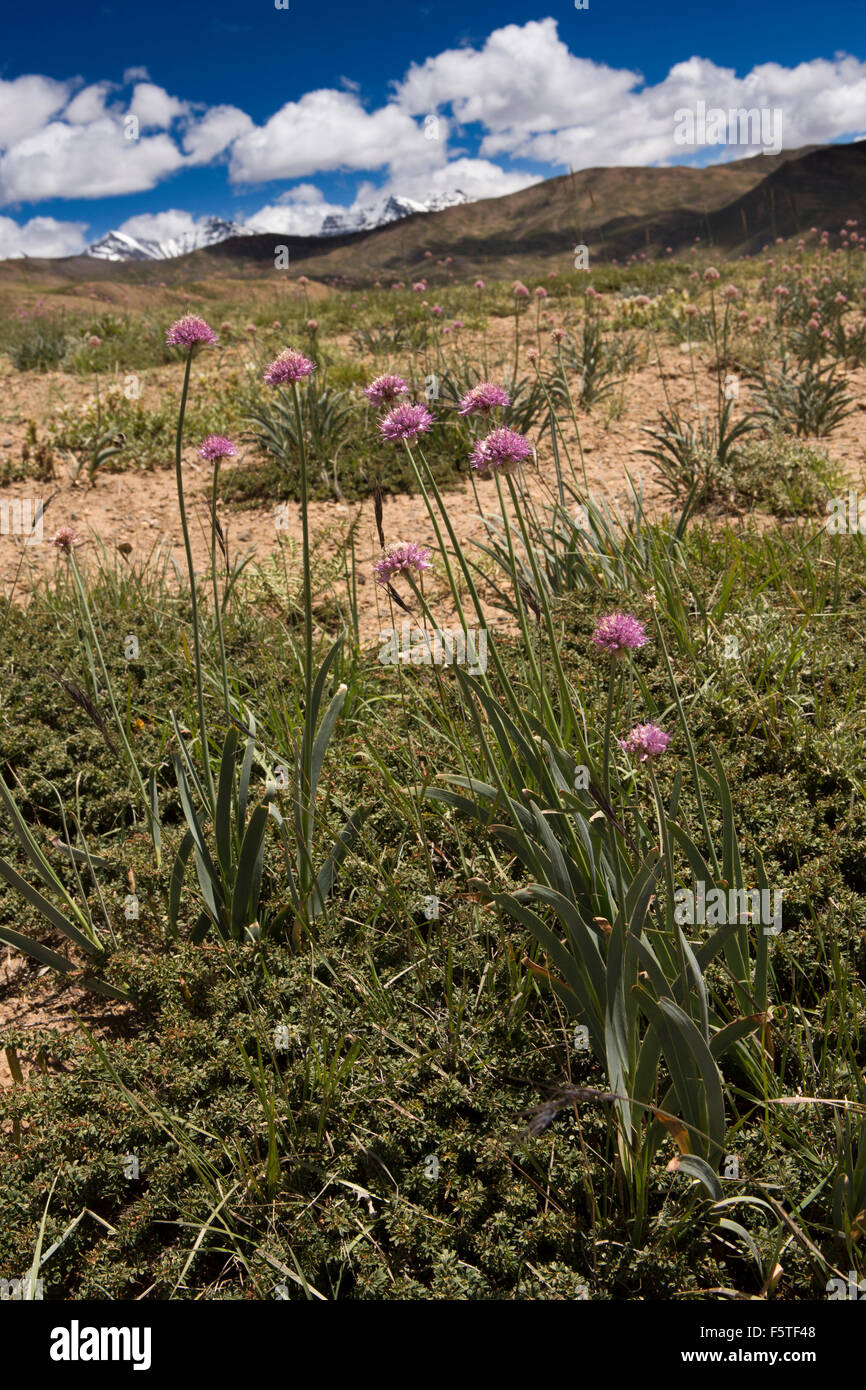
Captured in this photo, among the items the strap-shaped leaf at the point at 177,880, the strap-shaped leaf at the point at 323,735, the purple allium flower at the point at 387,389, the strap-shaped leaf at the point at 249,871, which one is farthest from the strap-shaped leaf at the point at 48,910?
the purple allium flower at the point at 387,389

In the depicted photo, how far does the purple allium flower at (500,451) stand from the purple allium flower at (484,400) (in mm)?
87

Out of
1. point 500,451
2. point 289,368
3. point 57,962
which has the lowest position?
point 57,962

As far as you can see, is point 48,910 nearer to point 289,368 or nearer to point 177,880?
point 177,880

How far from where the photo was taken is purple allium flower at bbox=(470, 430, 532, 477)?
65.0 inches

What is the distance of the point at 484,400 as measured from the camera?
177 centimetres

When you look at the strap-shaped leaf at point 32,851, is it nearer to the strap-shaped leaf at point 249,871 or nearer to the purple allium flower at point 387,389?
the strap-shaped leaf at point 249,871

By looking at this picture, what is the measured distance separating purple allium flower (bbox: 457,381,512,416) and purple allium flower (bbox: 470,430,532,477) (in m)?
0.09

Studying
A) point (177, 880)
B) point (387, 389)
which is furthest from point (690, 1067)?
point (387, 389)

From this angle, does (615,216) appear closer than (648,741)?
No

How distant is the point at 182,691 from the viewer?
3.36m

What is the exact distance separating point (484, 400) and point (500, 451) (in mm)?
192

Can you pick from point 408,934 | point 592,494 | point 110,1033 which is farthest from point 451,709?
point 592,494
